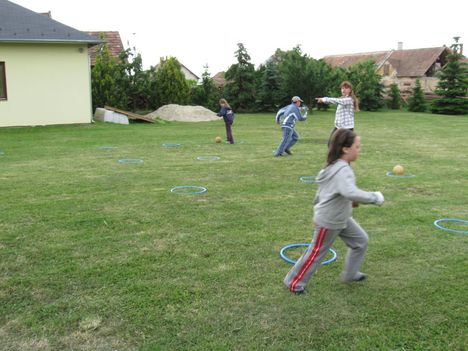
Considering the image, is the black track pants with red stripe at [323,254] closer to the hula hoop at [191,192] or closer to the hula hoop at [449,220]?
the hula hoop at [449,220]

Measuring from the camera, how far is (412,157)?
12.6 m

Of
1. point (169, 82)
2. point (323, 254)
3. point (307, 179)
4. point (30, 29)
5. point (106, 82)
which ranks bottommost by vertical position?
point (307, 179)

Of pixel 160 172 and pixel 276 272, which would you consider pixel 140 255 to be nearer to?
pixel 276 272

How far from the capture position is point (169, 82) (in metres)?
28.7

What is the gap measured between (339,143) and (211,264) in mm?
1805

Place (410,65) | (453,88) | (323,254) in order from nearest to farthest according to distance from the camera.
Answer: (323,254) < (453,88) < (410,65)

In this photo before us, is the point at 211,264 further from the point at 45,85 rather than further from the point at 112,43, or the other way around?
the point at 112,43

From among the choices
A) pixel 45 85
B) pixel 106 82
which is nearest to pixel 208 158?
pixel 45 85

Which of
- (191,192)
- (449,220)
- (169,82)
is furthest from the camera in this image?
(169,82)

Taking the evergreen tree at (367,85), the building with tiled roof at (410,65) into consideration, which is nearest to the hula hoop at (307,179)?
the evergreen tree at (367,85)

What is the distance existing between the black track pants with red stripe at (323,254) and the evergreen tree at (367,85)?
98.2 ft

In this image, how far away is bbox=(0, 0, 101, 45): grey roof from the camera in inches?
766

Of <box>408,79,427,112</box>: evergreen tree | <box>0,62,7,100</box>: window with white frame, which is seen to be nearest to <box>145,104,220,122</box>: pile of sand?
<box>0,62,7,100</box>: window with white frame

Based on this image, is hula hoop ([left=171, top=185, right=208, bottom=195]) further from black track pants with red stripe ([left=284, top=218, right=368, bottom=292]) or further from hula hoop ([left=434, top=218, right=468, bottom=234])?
black track pants with red stripe ([left=284, top=218, right=368, bottom=292])
